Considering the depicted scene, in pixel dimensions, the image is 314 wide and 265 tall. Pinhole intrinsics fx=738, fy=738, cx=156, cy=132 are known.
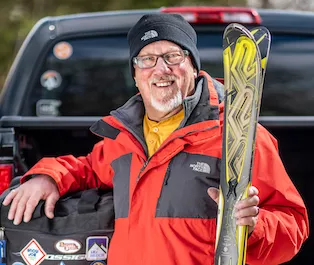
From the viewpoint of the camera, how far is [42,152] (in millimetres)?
4438

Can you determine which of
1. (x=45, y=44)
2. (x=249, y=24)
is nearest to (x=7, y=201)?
(x=45, y=44)

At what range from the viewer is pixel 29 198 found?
327 cm

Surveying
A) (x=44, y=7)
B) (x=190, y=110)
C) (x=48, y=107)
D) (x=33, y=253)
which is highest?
(x=44, y=7)

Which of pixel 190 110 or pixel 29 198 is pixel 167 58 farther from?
pixel 29 198

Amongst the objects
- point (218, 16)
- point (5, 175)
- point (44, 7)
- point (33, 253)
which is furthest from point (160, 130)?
point (44, 7)

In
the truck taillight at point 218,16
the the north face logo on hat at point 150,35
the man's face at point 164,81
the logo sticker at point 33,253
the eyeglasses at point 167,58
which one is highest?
the truck taillight at point 218,16

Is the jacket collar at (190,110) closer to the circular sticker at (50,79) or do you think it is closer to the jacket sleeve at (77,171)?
the jacket sleeve at (77,171)

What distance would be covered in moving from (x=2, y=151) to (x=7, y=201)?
50cm

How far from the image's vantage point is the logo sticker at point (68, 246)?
10.6 ft

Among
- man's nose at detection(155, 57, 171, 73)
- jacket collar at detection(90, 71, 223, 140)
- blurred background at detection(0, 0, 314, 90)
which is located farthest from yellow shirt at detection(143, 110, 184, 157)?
blurred background at detection(0, 0, 314, 90)

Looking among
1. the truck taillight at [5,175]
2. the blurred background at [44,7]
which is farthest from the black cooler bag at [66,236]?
the blurred background at [44,7]

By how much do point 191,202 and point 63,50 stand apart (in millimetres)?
2097

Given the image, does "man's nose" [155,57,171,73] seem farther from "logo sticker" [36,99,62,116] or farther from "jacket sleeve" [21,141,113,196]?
"logo sticker" [36,99,62,116]

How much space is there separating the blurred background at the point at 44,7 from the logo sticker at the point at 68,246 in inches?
513
